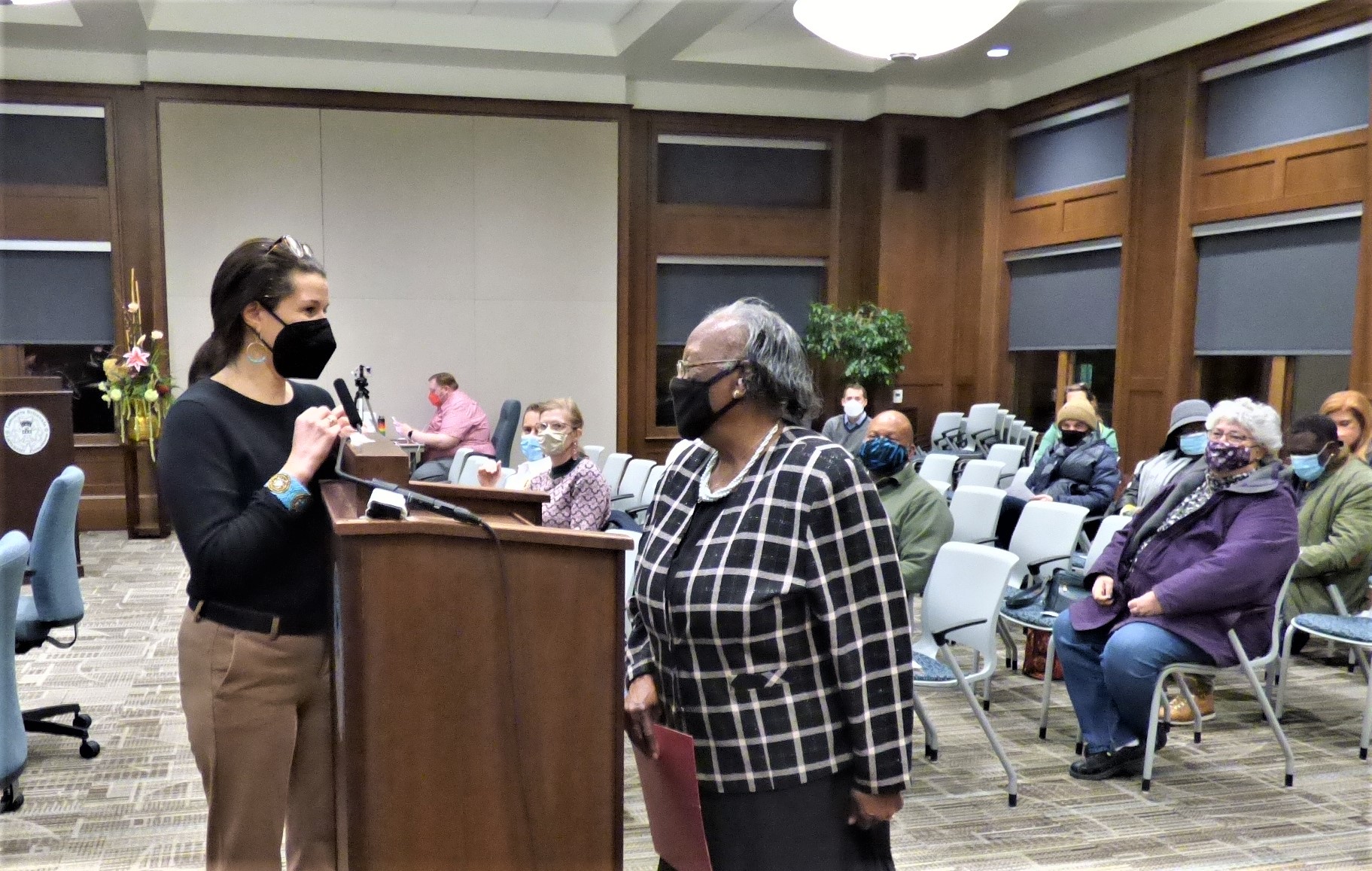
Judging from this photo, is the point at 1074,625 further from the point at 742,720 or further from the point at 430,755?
the point at 430,755

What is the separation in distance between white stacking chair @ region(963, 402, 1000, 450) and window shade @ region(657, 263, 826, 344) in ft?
6.37

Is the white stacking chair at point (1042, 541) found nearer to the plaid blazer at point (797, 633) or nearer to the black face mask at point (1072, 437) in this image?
the black face mask at point (1072, 437)

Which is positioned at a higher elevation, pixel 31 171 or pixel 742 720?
pixel 31 171

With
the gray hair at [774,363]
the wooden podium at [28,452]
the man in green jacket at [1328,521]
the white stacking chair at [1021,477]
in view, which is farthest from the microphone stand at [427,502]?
the wooden podium at [28,452]

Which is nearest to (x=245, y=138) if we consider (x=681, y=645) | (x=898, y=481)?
(x=898, y=481)

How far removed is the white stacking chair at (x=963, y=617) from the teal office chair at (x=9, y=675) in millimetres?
2561

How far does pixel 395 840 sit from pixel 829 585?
72 centimetres

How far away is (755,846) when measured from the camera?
1667 millimetres

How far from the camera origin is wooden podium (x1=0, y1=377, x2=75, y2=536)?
6344 millimetres

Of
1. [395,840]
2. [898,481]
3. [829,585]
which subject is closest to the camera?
[395,840]

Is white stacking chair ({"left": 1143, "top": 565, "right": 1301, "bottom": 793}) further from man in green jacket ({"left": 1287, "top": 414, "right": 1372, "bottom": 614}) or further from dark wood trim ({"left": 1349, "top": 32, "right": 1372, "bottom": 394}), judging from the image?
dark wood trim ({"left": 1349, "top": 32, "right": 1372, "bottom": 394})

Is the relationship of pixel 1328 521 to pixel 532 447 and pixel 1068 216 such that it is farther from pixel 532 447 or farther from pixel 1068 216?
pixel 1068 216

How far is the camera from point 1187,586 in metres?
3.44

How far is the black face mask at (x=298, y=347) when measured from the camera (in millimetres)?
1715
